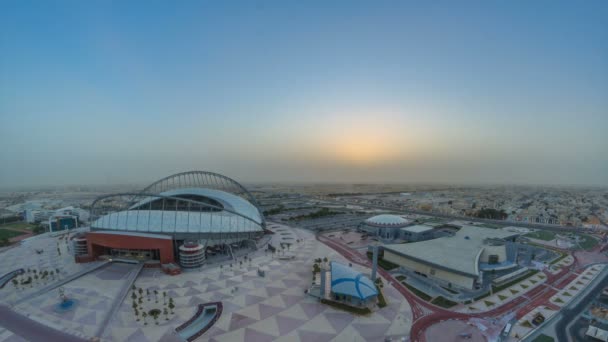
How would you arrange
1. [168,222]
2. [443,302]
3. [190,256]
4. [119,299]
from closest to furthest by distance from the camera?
[119,299] < [443,302] < [190,256] < [168,222]

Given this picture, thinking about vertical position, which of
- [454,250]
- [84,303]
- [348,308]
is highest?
[454,250]

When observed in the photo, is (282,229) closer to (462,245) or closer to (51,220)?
(462,245)

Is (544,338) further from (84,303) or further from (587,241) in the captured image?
(587,241)

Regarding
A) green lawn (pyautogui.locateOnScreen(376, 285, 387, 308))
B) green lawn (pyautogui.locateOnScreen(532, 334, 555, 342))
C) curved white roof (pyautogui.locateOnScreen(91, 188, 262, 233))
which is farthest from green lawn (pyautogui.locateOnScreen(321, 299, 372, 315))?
curved white roof (pyautogui.locateOnScreen(91, 188, 262, 233))

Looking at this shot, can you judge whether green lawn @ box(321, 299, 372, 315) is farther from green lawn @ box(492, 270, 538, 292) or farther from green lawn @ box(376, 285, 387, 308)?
green lawn @ box(492, 270, 538, 292)

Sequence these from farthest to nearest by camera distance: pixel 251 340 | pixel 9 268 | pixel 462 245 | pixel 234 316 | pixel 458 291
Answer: pixel 462 245 < pixel 9 268 < pixel 458 291 < pixel 234 316 < pixel 251 340

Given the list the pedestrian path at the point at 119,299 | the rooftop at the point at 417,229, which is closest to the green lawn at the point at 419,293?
the rooftop at the point at 417,229

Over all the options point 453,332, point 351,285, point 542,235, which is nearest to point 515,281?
point 453,332

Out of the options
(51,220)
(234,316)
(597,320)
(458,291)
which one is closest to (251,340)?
(234,316)
